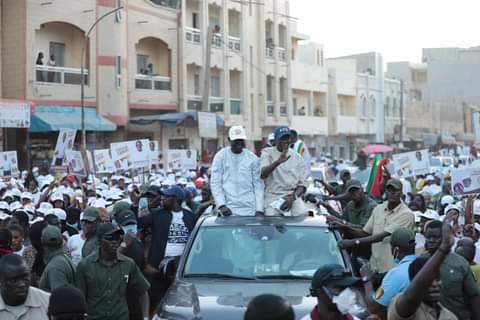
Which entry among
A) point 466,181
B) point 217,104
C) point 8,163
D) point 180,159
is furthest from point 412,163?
point 217,104

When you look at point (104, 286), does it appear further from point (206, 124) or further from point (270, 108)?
point (270, 108)

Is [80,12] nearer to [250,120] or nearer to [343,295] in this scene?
[250,120]

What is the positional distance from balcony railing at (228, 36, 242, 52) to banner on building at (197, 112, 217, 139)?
8736 millimetres

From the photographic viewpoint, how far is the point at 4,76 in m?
32.9

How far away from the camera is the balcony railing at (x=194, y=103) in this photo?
42.7 m

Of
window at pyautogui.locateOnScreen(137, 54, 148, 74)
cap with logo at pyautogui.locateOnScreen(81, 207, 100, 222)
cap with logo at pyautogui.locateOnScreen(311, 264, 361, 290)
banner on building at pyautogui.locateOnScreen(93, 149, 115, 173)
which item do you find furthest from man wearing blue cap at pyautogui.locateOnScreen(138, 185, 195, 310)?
window at pyautogui.locateOnScreen(137, 54, 148, 74)

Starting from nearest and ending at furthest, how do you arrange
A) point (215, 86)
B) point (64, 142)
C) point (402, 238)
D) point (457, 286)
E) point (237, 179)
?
point (457, 286) → point (402, 238) → point (237, 179) → point (64, 142) → point (215, 86)

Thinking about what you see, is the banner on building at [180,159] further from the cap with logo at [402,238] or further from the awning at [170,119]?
the cap with logo at [402,238]

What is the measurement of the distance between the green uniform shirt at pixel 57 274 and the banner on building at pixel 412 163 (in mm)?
14453

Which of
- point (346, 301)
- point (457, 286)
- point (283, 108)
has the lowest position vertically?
point (457, 286)

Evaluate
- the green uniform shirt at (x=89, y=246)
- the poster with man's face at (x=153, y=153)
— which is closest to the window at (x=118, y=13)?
the poster with man's face at (x=153, y=153)

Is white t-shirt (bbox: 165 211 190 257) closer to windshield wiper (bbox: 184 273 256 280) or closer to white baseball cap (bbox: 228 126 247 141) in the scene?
white baseball cap (bbox: 228 126 247 141)

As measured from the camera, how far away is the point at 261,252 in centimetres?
750

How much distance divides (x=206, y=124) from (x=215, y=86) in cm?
837
